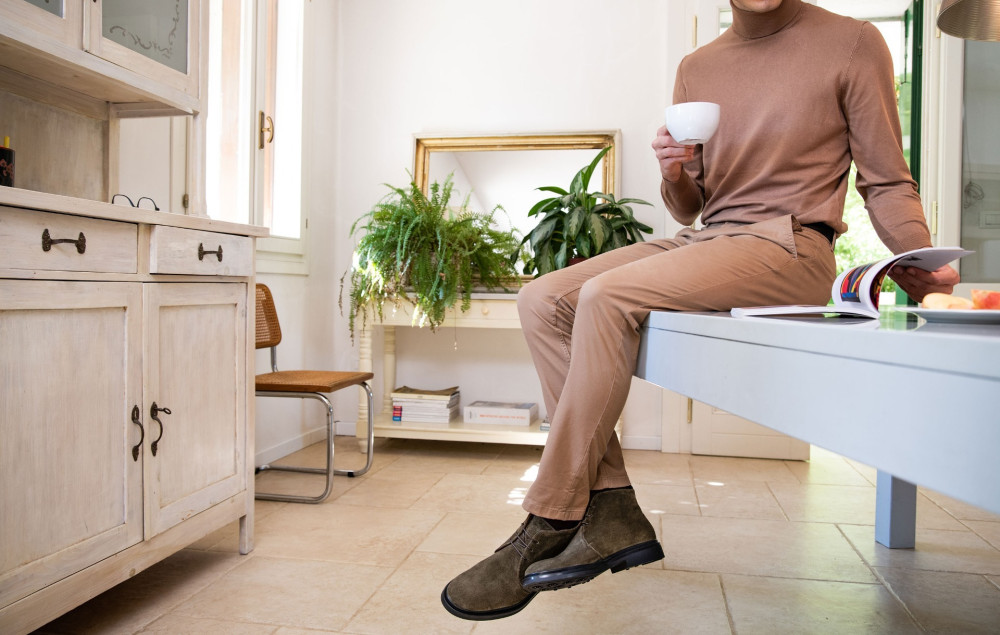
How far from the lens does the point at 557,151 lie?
368 cm

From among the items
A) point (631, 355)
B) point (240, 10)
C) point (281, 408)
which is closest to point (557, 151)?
point (240, 10)

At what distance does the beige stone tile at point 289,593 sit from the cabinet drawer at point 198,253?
0.77 meters

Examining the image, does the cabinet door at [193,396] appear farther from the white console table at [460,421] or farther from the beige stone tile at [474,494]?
the white console table at [460,421]

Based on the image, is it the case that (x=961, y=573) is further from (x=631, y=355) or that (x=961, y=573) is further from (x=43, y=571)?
(x=43, y=571)

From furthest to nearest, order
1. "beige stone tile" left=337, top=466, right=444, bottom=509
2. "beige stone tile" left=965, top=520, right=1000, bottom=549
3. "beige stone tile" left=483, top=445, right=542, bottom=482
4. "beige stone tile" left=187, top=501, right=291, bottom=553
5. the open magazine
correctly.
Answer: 1. "beige stone tile" left=483, top=445, right=542, bottom=482
2. "beige stone tile" left=337, top=466, right=444, bottom=509
3. "beige stone tile" left=965, top=520, right=1000, bottom=549
4. "beige stone tile" left=187, top=501, right=291, bottom=553
5. the open magazine

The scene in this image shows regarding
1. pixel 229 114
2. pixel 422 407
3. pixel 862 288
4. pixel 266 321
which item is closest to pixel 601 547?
pixel 862 288

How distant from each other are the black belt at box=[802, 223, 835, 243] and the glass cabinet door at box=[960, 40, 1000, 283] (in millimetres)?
2202

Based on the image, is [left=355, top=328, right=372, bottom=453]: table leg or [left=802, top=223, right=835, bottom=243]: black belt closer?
[left=802, top=223, right=835, bottom=243]: black belt

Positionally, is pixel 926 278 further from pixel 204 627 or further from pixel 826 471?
pixel 826 471

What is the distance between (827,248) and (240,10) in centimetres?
266

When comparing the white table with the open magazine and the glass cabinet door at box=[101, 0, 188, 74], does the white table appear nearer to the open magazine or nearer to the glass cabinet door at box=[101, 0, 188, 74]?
the open magazine

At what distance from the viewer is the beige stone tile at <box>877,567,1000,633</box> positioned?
65.6 inches

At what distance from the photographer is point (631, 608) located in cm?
173

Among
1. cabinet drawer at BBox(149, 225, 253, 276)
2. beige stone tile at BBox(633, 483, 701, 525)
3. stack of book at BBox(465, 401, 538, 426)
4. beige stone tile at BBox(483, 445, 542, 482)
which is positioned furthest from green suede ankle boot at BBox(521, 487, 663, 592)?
stack of book at BBox(465, 401, 538, 426)
